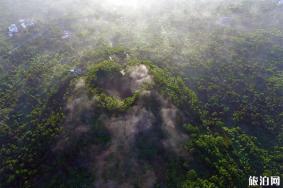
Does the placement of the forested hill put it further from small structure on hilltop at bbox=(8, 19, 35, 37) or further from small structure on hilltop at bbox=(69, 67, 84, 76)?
small structure on hilltop at bbox=(8, 19, 35, 37)

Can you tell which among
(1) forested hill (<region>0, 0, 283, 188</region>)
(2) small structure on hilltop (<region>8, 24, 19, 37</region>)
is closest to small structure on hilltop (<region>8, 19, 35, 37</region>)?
(2) small structure on hilltop (<region>8, 24, 19, 37</region>)

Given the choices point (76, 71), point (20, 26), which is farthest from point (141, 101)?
point (20, 26)

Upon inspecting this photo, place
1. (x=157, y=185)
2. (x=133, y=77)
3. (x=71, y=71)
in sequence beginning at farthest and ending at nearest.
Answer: (x=71, y=71), (x=133, y=77), (x=157, y=185)

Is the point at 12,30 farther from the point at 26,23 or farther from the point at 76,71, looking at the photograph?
the point at 76,71

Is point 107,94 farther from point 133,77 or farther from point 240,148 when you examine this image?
point 240,148

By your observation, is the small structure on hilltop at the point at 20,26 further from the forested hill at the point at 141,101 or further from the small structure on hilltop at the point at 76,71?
the small structure on hilltop at the point at 76,71

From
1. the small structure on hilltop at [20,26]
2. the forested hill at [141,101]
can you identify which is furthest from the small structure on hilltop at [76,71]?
the small structure on hilltop at [20,26]

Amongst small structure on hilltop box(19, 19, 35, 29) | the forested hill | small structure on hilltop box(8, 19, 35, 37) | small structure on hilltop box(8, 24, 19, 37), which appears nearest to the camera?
the forested hill

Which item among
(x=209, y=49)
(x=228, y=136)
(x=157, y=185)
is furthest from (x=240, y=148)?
(x=209, y=49)
